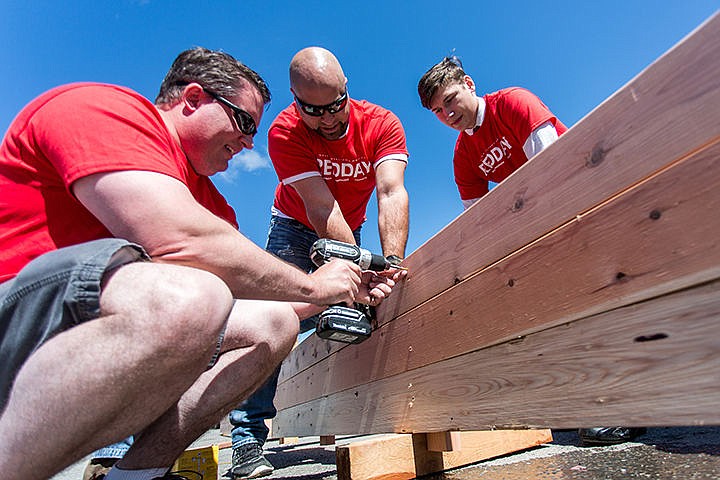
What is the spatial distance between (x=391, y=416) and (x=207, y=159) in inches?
53.5

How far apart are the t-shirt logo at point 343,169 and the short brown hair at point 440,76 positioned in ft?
2.12

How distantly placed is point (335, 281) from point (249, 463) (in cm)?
144

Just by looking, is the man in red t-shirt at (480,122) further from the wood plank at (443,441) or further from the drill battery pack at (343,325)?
the wood plank at (443,441)

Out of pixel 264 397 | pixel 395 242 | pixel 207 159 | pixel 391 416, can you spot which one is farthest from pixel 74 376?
pixel 264 397

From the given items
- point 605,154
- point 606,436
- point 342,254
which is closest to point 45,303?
point 342,254

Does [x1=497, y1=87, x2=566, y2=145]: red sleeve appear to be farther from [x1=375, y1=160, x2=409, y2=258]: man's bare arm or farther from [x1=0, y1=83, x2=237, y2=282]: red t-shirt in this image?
[x1=0, y1=83, x2=237, y2=282]: red t-shirt

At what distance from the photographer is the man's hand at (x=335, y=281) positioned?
1.77 metres

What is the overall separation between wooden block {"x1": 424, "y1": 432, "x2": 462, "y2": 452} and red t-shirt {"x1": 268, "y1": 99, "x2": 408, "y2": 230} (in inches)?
65.3

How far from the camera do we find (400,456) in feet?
6.79

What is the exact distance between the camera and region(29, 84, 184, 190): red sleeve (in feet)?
4.16

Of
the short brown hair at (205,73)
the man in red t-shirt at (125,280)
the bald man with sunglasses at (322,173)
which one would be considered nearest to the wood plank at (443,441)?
the man in red t-shirt at (125,280)

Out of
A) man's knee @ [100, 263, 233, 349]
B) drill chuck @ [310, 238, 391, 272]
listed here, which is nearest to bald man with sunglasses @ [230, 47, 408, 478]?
drill chuck @ [310, 238, 391, 272]

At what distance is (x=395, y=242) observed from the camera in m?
2.66

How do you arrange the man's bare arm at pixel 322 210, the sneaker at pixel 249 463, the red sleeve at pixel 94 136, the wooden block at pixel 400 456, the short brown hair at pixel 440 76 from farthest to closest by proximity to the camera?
the short brown hair at pixel 440 76
the man's bare arm at pixel 322 210
the sneaker at pixel 249 463
the wooden block at pixel 400 456
the red sleeve at pixel 94 136
